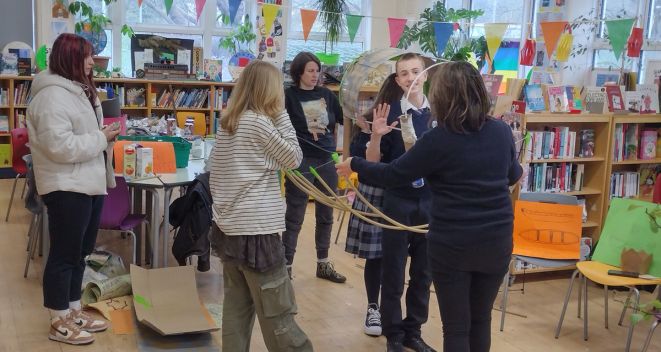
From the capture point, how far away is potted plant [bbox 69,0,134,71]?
8812 mm

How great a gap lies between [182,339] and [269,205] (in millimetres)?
1240

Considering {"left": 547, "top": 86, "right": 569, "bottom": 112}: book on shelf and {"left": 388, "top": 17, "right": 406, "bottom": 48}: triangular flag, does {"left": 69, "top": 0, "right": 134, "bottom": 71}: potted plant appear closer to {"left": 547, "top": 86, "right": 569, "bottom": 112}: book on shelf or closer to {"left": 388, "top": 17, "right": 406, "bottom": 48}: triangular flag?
{"left": 388, "top": 17, "right": 406, "bottom": 48}: triangular flag

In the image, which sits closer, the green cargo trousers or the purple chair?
the green cargo trousers

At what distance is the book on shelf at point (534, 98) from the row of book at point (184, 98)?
196 inches

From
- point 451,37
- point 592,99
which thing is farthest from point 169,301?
point 451,37

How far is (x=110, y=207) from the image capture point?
4289 mm

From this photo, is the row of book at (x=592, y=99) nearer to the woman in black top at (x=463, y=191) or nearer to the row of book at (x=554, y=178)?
the row of book at (x=554, y=178)

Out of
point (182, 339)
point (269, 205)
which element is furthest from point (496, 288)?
point (182, 339)

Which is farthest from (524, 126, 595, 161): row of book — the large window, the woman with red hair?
the large window

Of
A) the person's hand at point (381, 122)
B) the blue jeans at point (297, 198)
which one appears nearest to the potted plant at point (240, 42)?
the blue jeans at point (297, 198)

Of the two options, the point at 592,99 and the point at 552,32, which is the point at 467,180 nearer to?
the point at 592,99

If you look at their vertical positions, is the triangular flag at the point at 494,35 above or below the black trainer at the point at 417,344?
above

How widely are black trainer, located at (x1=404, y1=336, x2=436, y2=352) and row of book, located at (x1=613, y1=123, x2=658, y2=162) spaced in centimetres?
256

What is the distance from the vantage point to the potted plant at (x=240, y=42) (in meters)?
9.59
